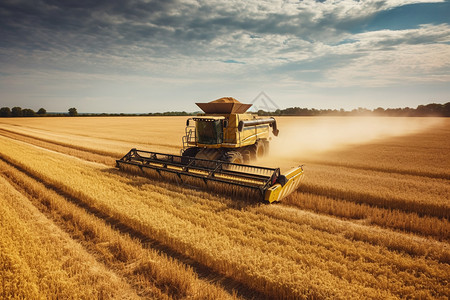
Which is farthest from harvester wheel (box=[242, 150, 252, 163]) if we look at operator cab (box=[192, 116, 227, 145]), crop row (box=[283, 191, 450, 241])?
crop row (box=[283, 191, 450, 241])

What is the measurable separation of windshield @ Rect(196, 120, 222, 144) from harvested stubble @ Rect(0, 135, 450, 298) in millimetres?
3172

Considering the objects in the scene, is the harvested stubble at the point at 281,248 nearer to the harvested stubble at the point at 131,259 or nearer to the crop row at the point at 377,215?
the harvested stubble at the point at 131,259

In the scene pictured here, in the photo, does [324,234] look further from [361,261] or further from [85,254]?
[85,254]

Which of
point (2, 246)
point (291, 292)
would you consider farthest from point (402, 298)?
point (2, 246)

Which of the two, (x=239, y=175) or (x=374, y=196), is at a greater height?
(x=239, y=175)

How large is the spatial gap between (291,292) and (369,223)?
11.2 ft

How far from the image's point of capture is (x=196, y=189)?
7.21m

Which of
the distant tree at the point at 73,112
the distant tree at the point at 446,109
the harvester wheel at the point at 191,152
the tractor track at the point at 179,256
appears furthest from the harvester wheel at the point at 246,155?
the distant tree at the point at 73,112

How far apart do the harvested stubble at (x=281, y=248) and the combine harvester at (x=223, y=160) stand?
27.1 inches

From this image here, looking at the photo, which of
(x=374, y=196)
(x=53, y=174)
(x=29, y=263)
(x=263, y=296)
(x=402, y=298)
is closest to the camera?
(x=402, y=298)

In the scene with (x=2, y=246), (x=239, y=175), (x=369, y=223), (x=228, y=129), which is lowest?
(x=369, y=223)

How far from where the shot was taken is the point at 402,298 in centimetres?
297

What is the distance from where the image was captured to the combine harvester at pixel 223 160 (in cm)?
667

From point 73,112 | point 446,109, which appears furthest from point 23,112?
point 446,109
